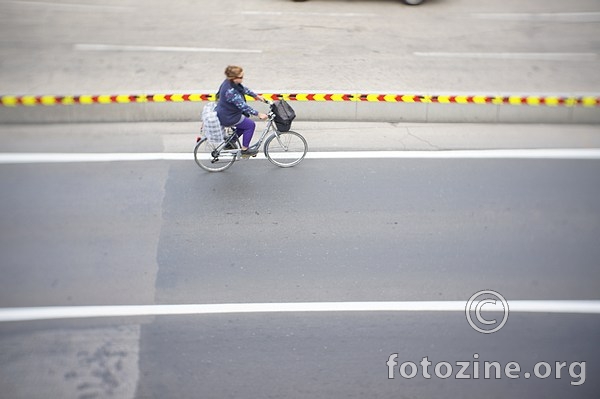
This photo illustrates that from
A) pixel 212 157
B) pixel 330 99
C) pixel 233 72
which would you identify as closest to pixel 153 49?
pixel 330 99

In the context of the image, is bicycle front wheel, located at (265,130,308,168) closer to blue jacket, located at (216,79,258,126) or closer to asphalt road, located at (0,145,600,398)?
asphalt road, located at (0,145,600,398)

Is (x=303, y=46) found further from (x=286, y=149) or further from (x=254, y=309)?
(x=254, y=309)

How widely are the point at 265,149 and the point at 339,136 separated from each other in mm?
1713

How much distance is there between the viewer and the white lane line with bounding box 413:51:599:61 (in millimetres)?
14445

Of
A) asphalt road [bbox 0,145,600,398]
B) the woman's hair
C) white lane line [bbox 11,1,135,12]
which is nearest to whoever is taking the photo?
asphalt road [bbox 0,145,600,398]

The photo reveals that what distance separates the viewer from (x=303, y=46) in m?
14.9

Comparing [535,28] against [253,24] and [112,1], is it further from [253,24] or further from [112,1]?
[112,1]

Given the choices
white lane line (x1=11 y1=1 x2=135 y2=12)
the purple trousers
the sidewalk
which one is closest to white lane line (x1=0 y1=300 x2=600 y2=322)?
the purple trousers

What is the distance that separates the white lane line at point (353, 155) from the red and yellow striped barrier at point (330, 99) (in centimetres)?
136

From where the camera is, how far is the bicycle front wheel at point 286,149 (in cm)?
1086

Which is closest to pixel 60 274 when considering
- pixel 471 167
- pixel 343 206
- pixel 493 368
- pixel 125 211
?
pixel 125 211

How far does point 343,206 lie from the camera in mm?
9867

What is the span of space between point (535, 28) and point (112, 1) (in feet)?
34.9

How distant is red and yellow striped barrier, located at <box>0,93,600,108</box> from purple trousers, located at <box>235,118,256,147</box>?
1.81 meters
